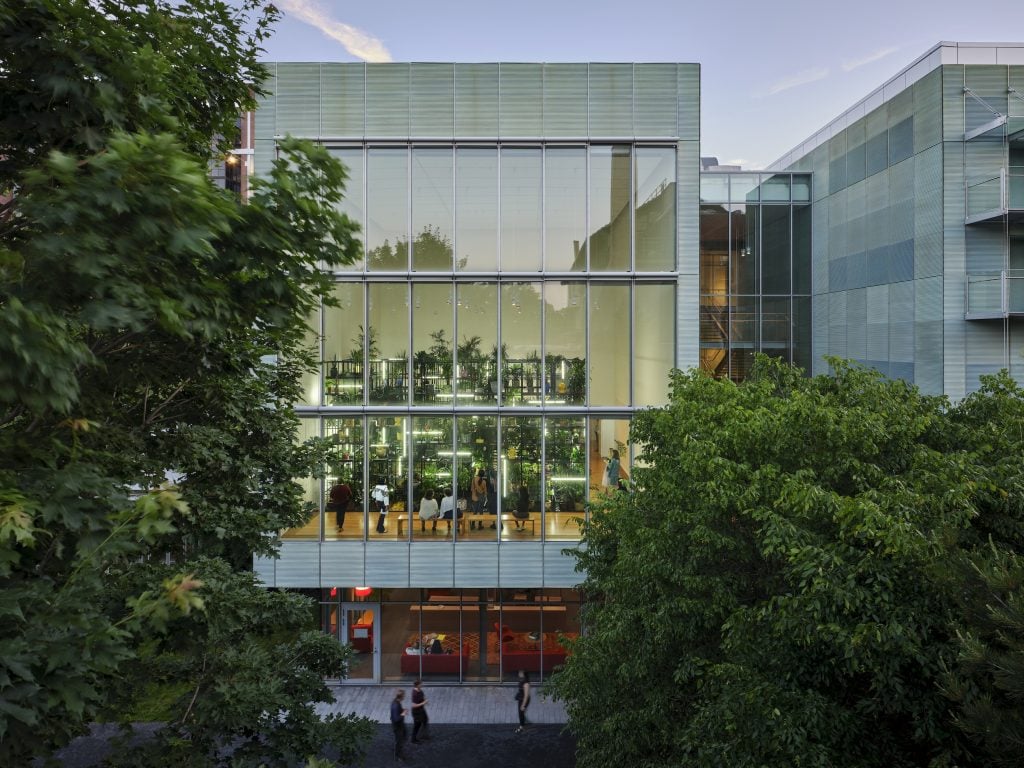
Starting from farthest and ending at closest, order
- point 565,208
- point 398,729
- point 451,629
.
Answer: point 451,629 < point 565,208 < point 398,729

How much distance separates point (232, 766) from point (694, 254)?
15.1m

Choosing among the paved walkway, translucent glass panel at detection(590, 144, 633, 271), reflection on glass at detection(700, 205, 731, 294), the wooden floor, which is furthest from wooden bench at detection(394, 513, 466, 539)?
reflection on glass at detection(700, 205, 731, 294)

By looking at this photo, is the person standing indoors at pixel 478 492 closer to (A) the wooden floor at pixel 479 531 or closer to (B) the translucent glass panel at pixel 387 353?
(A) the wooden floor at pixel 479 531

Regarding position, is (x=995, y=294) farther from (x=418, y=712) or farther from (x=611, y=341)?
(x=418, y=712)

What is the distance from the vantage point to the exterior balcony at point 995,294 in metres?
17.3

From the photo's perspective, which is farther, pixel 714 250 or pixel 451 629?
pixel 714 250

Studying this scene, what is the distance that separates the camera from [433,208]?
17578 mm

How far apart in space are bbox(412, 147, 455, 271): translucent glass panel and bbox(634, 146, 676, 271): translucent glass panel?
5123 mm

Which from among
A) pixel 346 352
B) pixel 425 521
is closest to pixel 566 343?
pixel 346 352

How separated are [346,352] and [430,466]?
3907 mm

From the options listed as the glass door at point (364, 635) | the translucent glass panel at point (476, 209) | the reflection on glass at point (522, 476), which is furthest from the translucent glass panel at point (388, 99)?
the glass door at point (364, 635)

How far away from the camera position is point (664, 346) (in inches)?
689

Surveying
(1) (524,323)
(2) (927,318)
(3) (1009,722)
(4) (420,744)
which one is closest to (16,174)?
(3) (1009,722)

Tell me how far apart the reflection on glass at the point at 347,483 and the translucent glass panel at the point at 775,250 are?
50.6 ft
